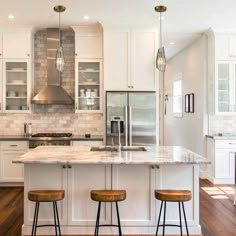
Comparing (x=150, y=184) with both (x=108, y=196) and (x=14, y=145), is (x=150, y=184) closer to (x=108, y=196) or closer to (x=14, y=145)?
(x=108, y=196)

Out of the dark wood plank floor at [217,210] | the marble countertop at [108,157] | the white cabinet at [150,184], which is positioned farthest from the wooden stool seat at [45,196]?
the dark wood plank floor at [217,210]

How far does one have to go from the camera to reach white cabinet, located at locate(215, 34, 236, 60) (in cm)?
625

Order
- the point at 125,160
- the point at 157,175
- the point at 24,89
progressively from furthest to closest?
the point at 24,89 < the point at 157,175 < the point at 125,160

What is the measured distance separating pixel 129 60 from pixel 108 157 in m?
2.80

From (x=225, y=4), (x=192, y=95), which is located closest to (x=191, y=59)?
(x=192, y=95)

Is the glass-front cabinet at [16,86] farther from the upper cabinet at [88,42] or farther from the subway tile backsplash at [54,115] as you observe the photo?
the upper cabinet at [88,42]

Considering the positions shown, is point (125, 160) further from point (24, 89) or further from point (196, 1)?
point (24, 89)

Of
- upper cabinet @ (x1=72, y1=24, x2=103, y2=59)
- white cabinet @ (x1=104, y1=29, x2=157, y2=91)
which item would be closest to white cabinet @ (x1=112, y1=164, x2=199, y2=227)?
white cabinet @ (x1=104, y1=29, x2=157, y2=91)

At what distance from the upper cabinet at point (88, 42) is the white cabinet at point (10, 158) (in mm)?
2021

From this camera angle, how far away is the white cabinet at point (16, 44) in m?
6.05

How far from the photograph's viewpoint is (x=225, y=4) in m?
4.82

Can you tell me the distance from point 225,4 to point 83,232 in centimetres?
386

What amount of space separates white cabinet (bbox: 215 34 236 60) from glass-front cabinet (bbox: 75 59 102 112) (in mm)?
2373

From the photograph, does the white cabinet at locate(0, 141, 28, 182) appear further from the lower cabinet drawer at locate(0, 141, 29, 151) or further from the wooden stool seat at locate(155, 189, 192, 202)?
the wooden stool seat at locate(155, 189, 192, 202)
